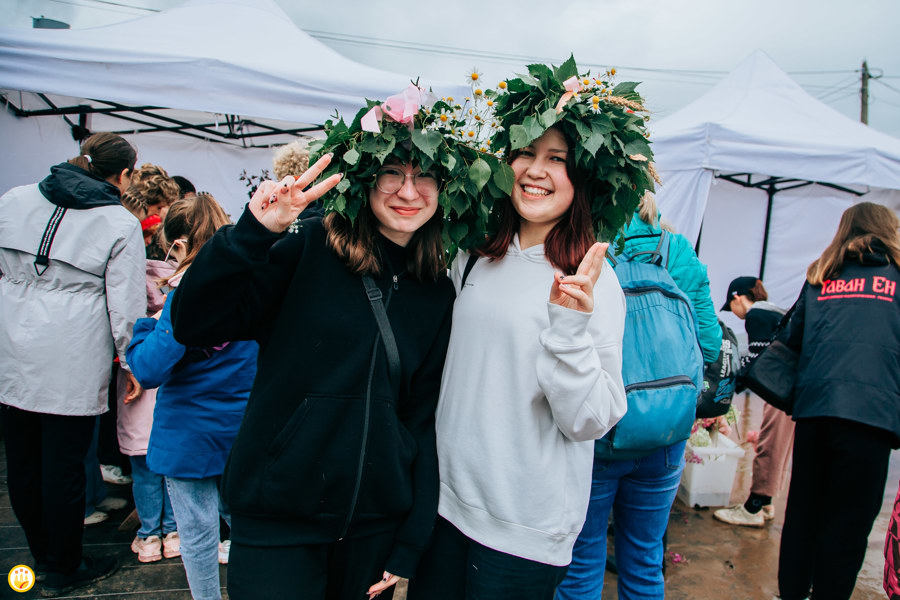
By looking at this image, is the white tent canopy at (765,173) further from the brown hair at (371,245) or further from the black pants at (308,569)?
the black pants at (308,569)

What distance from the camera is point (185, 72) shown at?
3.39m

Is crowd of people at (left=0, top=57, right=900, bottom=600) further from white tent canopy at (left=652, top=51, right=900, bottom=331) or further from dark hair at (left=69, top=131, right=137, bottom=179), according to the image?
white tent canopy at (left=652, top=51, right=900, bottom=331)

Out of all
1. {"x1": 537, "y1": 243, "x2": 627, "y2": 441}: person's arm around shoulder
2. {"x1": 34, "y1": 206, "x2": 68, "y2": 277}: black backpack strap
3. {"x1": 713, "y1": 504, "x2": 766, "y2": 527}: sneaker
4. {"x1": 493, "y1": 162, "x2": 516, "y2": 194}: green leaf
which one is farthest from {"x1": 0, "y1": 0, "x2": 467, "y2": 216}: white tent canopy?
{"x1": 713, "y1": 504, "x2": 766, "y2": 527}: sneaker

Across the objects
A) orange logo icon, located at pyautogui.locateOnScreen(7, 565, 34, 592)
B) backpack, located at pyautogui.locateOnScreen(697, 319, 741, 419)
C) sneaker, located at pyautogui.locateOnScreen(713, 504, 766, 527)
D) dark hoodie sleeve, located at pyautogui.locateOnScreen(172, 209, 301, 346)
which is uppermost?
dark hoodie sleeve, located at pyautogui.locateOnScreen(172, 209, 301, 346)

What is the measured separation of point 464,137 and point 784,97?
6.41 metres

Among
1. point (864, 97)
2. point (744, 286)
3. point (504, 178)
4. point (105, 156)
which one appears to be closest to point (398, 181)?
point (504, 178)

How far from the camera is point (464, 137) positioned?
1583 mm

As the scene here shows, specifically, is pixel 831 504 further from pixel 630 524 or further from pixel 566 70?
pixel 566 70

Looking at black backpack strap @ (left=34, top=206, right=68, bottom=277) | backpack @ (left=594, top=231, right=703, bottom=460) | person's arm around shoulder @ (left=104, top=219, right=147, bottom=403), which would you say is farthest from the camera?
person's arm around shoulder @ (left=104, top=219, right=147, bottom=403)

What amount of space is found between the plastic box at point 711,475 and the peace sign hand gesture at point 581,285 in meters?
2.96

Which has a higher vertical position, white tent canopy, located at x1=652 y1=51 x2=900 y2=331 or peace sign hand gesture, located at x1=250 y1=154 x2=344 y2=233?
white tent canopy, located at x1=652 y1=51 x2=900 y2=331

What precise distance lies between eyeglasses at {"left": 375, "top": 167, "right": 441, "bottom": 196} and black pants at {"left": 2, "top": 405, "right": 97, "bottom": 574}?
2081mm

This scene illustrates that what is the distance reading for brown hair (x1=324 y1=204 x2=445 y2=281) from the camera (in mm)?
1422

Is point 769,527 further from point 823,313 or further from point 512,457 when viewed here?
point 512,457
